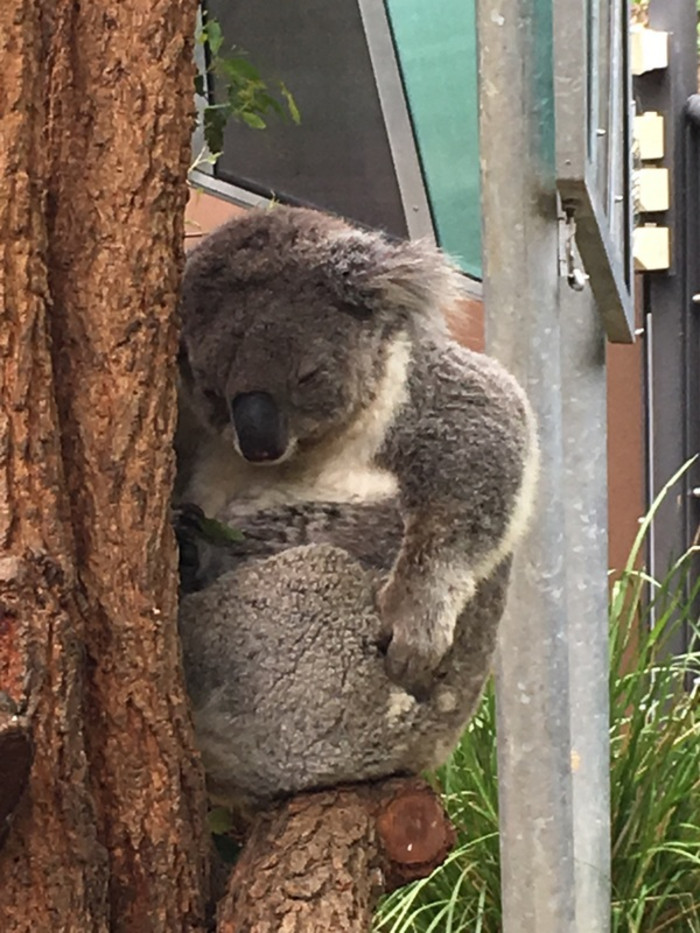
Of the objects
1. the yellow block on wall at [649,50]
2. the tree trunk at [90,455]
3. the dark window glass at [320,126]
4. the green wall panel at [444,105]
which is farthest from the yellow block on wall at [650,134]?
the tree trunk at [90,455]

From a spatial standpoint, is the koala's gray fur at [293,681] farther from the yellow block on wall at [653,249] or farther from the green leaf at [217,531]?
the yellow block on wall at [653,249]

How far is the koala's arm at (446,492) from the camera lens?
58.6 inches

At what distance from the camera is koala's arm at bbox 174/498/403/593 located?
1604mm

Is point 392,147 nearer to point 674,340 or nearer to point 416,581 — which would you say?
point 674,340

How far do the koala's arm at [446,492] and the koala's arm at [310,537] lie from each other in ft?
0.19

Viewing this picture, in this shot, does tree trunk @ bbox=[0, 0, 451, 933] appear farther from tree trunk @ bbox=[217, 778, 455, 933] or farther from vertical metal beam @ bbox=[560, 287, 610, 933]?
vertical metal beam @ bbox=[560, 287, 610, 933]

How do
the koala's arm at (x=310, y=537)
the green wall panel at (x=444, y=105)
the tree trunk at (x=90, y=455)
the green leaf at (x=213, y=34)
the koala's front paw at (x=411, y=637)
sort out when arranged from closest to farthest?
the tree trunk at (x=90, y=455) → the koala's front paw at (x=411, y=637) → the koala's arm at (x=310, y=537) → the green leaf at (x=213, y=34) → the green wall panel at (x=444, y=105)

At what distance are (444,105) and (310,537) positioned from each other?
334 centimetres

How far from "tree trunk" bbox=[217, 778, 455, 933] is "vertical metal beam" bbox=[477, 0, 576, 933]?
62 cm

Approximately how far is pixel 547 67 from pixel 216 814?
1341 mm

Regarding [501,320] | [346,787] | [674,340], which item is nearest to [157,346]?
[346,787]

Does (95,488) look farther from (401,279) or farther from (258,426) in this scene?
(401,279)

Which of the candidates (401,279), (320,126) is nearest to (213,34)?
(401,279)

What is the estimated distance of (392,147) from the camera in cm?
457
